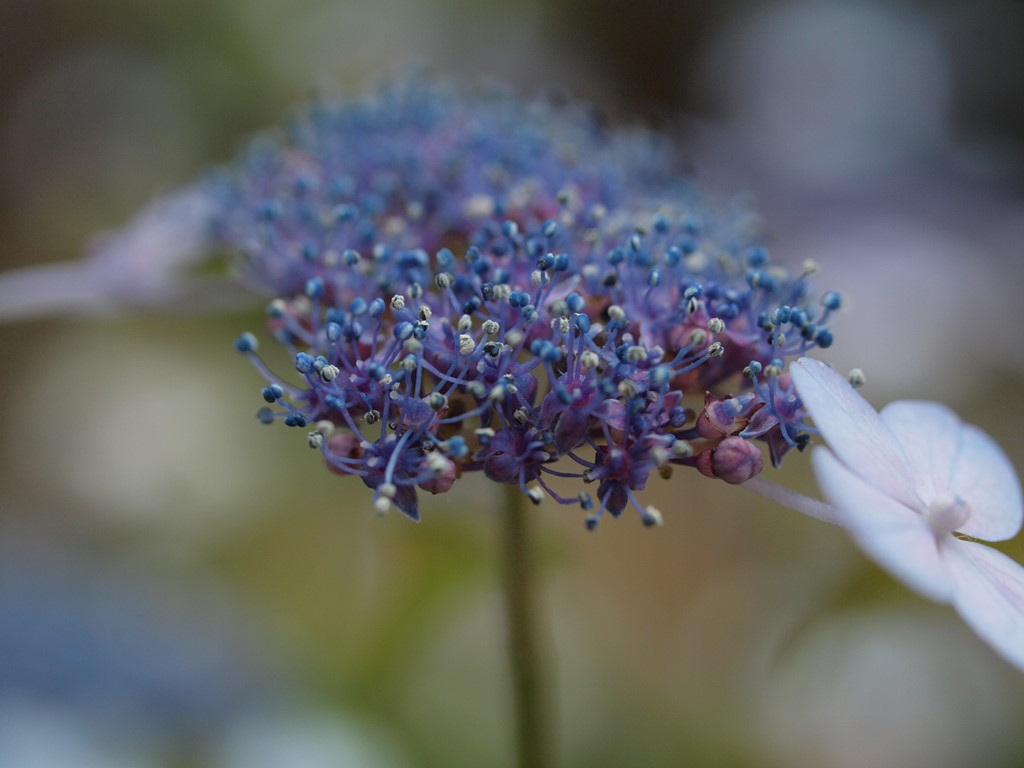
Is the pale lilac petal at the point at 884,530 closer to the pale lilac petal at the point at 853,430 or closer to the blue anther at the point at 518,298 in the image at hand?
the pale lilac petal at the point at 853,430

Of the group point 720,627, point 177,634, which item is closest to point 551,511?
point 720,627

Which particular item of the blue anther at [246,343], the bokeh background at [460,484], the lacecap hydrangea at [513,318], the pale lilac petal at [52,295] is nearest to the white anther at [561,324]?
the lacecap hydrangea at [513,318]

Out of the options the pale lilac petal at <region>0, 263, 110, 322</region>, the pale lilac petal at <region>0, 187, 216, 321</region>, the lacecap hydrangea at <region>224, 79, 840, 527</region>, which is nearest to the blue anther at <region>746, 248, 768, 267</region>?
the lacecap hydrangea at <region>224, 79, 840, 527</region>

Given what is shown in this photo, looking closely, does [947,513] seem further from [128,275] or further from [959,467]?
[128,275]

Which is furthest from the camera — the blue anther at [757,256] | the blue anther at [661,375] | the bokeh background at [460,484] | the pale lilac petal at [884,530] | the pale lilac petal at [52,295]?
the bokeh background at [460,484]

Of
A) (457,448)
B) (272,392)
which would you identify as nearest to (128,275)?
(272,392)

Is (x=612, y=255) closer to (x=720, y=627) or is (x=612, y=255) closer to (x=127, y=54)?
(x=720, y=627)
